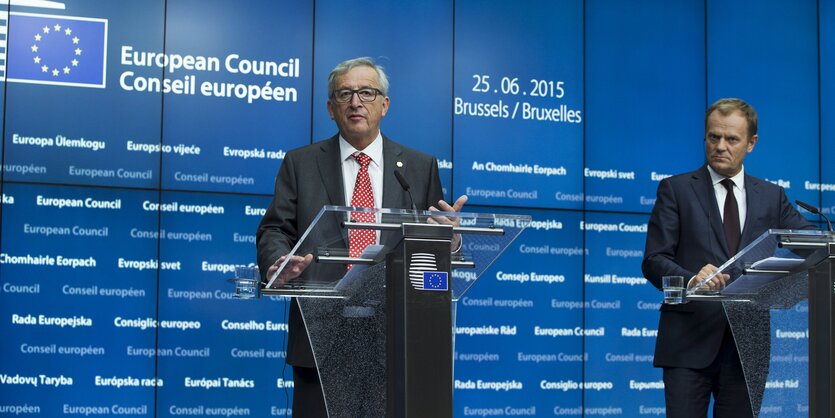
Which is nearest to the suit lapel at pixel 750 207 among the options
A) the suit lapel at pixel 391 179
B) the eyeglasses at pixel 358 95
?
the suit lapel at pixel 391 179

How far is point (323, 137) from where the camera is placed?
6.33 m

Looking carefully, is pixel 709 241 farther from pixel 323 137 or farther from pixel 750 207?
pixel 323 137

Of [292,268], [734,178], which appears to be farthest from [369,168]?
[734,178]

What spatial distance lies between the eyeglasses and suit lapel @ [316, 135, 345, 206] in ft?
0.58

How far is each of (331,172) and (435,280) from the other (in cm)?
108

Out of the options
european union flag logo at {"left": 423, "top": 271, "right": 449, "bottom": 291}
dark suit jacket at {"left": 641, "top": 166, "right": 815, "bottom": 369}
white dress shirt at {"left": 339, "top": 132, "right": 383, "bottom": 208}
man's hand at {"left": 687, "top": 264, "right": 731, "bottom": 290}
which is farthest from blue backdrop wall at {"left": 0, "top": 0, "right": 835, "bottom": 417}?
european union flag logo at {"left": 423, "top": 271, "right": 449, "bottom": 291}

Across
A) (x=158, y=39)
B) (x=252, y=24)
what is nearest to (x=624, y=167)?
(x=252, y=24)

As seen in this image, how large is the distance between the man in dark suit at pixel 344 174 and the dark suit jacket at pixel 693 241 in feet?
3.25

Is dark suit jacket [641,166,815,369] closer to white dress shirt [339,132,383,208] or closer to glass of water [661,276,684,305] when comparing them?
glass of water [661,276,684,305]

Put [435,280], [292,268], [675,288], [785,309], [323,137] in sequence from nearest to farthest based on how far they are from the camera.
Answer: [435,280] < [292,268] < [785,309] < [675,288] < [323,137]

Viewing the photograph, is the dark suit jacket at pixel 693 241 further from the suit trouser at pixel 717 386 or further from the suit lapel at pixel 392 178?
the suit lapel at pixel 392 178

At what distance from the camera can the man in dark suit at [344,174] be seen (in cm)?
350

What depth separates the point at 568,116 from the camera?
6.88 m

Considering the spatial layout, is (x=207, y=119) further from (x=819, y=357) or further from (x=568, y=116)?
(x=819, y=357)
